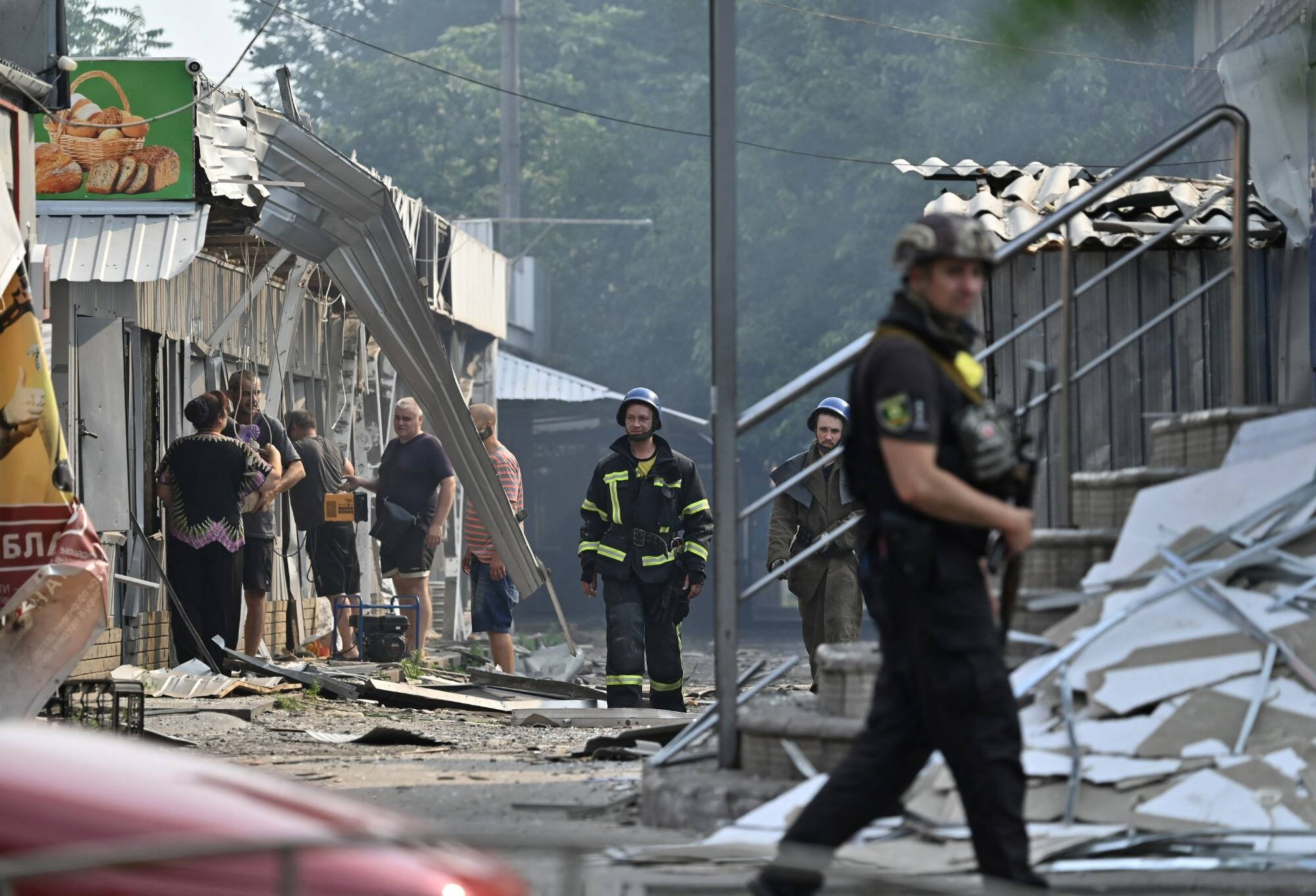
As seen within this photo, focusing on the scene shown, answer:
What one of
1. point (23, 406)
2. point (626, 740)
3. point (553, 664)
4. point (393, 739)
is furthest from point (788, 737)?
point (553, 664)

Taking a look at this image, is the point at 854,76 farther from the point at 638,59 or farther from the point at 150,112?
the point at 150,112

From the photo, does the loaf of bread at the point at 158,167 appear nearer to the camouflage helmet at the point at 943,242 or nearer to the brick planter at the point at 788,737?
the brick planter at the point at 788,737

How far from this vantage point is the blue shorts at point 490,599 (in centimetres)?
1452

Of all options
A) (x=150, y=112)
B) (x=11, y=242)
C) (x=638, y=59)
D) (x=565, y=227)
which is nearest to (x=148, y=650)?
(x=150, y=112)

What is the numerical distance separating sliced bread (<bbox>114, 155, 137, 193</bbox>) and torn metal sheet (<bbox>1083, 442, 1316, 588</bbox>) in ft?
25.3

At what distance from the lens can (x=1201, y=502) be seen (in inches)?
259

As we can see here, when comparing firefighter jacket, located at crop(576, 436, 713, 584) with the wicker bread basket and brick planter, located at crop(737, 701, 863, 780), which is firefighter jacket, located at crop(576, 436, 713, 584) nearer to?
the wicker bread basket

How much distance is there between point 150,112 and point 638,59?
4340 cm

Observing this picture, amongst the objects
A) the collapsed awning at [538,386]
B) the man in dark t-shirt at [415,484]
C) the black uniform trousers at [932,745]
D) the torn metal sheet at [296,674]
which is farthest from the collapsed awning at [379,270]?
the collapsed awning at [538,386]

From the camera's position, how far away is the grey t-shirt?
14.0 m

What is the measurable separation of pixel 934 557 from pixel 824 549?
6.65 metres

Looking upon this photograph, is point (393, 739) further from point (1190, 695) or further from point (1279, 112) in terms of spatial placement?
point (1279, 112)

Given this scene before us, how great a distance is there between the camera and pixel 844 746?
5.84 meters

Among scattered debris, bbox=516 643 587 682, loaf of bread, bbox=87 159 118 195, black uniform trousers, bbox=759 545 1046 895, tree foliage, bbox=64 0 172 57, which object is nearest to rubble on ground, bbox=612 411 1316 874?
black uniform trousers, bbox=759 545 1046 895
